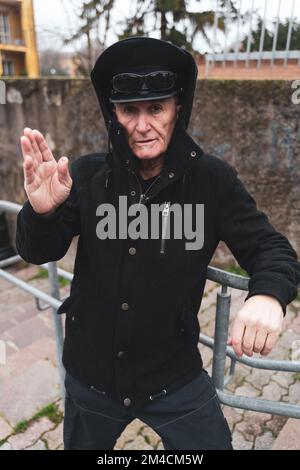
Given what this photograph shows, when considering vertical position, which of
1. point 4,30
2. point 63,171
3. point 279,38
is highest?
point 4,30

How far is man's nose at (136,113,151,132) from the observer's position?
1377 millimetres

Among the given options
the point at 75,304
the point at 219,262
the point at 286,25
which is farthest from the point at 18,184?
the point at 75,304

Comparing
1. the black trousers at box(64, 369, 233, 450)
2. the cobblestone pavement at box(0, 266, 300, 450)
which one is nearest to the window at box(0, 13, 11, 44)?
the cobblestone pavement at box(0, 266, 300, 450)

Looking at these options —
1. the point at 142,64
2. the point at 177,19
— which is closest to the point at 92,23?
the point at 177,19

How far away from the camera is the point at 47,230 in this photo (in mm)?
1354

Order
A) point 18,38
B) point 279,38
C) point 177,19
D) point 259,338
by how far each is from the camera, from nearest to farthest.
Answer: point 259,338
point 279,38
point 177,19
point 18,38

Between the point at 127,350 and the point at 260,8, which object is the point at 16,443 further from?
the point at 260,8

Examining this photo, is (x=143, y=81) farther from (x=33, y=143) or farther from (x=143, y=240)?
(x=143, y=240)

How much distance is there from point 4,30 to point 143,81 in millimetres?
14452

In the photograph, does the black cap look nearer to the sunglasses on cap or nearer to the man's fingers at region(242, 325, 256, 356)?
the sunglasses on cap

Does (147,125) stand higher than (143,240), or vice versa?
(147,125)

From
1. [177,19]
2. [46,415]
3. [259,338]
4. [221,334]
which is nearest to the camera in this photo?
[259,338]
